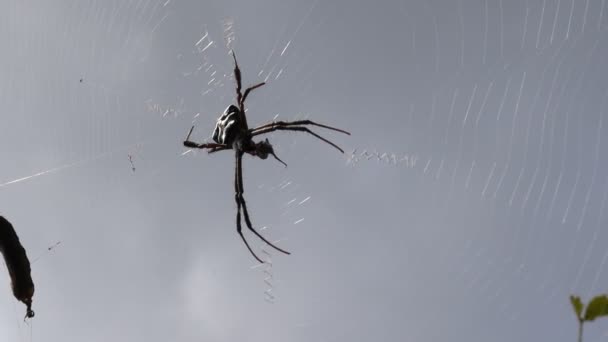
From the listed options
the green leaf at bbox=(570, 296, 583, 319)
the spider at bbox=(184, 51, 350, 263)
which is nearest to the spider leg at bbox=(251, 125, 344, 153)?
the spider at bbox=(184, 51, 350, 263)

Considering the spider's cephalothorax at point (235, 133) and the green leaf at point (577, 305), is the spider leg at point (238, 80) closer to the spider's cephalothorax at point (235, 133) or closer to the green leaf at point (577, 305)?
the spider's cephalothorax at point (235, 133)

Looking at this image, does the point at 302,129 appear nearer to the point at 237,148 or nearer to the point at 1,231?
the point at 237,148

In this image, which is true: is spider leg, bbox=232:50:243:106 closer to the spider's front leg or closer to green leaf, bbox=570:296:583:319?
A: the spider's front leg

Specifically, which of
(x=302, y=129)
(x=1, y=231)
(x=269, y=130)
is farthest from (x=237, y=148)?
(x=1, y=231)

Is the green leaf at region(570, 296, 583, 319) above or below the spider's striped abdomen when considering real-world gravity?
below

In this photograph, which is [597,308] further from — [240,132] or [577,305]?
[240,132]

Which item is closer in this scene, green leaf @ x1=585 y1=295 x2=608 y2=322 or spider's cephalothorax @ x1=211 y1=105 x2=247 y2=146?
green leaf @ x1=585 y1=295 x2=608 y2=322

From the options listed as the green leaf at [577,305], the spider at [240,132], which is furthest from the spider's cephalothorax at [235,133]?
the green leaf at [577,305]

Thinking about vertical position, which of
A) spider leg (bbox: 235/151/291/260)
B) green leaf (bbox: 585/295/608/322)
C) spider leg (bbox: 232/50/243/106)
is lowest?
green leaf (bbox: 585/295/608/322)
